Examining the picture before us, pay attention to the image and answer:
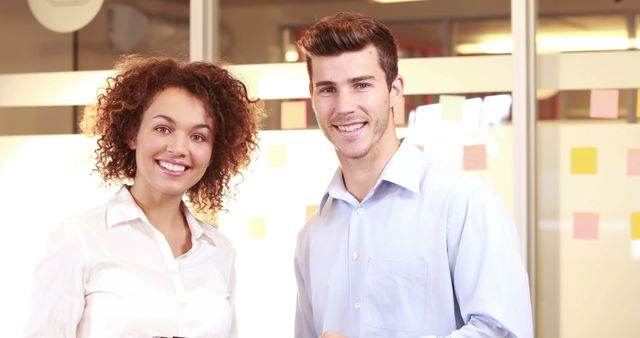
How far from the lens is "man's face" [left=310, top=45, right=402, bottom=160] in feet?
7.29

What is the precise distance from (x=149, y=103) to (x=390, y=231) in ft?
2.06

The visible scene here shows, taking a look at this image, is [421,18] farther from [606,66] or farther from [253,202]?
[253,202]

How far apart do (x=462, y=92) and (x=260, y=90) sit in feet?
2.96

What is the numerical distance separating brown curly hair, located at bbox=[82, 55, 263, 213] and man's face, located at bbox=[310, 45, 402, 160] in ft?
0.74

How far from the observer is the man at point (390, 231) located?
212 centimetres

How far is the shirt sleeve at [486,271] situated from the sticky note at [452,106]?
1859 mm

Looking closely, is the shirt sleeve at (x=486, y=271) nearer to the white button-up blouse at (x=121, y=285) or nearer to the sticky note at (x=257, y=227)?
the white button-up blouse at (x=121, y=285)

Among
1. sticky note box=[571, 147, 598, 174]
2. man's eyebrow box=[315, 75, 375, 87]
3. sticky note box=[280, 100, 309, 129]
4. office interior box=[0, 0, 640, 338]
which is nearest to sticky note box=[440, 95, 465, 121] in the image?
office interior box=[0, 0, 640, 338]

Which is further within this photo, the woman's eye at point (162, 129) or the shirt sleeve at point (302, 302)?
the shirt sleeve at point (302, 302)

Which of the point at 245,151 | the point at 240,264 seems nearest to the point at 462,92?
the point at 240,264

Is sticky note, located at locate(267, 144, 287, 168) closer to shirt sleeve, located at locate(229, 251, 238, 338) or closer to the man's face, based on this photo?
shirt sleeve, located at locate(229, 251, 238, 338)

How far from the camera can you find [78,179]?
4535 mm

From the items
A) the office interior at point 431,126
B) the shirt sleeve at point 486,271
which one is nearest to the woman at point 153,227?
the shirt sleeve at point 486,271

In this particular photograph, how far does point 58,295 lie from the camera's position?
2.03 meters
